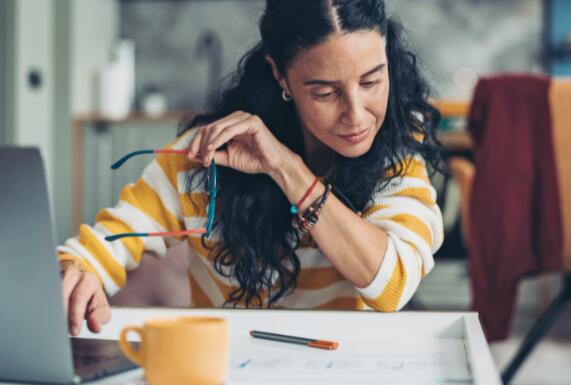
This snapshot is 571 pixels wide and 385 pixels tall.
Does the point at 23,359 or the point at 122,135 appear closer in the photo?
the point at 23,359

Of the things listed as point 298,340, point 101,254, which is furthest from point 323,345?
point 101,254

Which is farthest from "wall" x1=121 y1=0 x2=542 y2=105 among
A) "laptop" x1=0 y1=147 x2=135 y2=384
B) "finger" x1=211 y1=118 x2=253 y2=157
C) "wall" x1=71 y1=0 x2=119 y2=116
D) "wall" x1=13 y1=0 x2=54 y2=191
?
"laptop" x1=0 y1=147 x2=135 y2=384

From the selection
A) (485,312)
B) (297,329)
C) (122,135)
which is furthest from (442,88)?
(297,329)

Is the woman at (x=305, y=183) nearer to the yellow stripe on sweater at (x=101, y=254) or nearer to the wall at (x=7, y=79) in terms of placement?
the yellow stripe on sweater at (x=101, y=254)

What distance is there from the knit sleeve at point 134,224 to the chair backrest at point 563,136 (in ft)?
4.68

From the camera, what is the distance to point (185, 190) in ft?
4.13

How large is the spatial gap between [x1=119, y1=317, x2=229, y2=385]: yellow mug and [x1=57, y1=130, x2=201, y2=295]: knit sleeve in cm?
52

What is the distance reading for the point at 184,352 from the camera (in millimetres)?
618

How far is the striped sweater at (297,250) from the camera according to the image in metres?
1.10

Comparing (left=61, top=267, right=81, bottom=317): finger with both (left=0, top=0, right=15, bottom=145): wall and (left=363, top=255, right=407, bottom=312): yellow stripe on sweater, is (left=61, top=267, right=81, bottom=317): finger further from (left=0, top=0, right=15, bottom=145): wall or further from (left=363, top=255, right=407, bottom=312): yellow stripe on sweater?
(left=0, top=0, right=15, bottom=145): wall

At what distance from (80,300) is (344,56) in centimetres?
49

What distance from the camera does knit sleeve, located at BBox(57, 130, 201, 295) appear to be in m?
1.16

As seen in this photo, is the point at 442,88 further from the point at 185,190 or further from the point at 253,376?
the point at 253,376

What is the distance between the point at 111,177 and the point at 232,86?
8.82 ft
